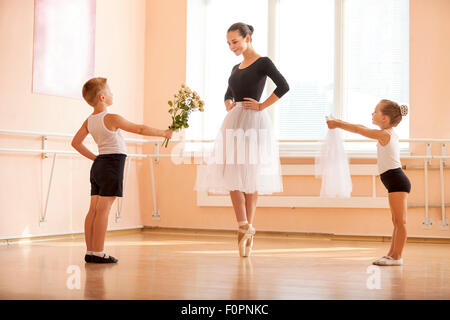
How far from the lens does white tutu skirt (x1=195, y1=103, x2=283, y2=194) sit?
11.3 ft

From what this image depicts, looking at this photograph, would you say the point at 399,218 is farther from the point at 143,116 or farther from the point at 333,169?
the point at 143,116

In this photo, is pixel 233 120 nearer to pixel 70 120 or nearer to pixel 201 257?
pixel 201 257

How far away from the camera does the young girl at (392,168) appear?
10.6 ft

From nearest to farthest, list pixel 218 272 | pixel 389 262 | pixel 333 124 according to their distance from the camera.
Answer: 1. pixel 218 272
2. pixel 389 262
3. pixel 333 124

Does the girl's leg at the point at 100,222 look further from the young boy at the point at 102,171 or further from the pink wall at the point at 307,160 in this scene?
the pink wall at the point at 307,160

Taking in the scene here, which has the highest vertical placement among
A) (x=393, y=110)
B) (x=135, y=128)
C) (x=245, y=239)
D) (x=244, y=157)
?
(x=393, y=110)

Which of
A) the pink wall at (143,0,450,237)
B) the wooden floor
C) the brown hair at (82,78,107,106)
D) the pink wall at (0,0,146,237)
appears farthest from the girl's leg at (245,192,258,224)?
the pink wall at (0,0,146,237)

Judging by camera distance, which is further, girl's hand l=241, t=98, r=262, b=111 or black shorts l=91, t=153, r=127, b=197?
girl's hand l=241, t=98, r=262, b=111

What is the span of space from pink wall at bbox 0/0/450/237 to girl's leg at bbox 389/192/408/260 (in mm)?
1510

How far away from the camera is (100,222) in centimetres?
315

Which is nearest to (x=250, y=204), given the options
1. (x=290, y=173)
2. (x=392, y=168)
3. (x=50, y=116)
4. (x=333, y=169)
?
(x=333, y=169)

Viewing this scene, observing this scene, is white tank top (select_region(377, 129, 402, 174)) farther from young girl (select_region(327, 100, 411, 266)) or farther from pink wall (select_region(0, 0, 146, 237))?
pink wall (select_region(0, 0, 146, 237))

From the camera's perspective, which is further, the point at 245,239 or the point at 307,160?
the point at 307,160

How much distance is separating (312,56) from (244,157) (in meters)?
2.15
